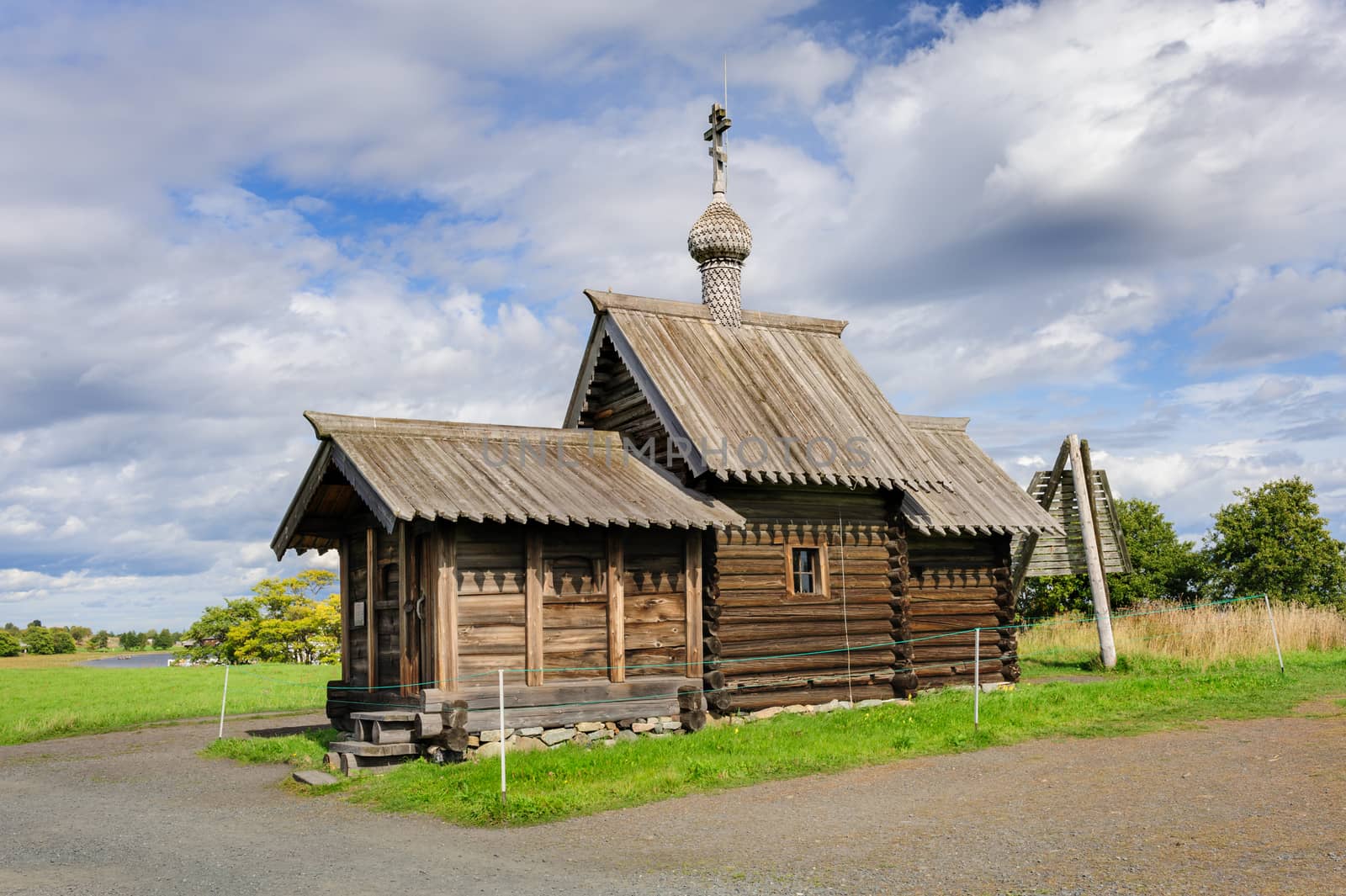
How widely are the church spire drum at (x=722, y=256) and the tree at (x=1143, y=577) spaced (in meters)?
25.9

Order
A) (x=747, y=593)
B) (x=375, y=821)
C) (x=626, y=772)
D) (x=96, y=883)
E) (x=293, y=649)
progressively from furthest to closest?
(x=293, y=649) → (x=747, y=593) → (x=626, y=772) → (x=375, y=821) → (x=96, y=883)

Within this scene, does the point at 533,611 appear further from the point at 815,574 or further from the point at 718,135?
the point at 718,135

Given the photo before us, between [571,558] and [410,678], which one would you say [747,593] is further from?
[410,678]

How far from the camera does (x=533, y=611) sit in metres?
15.1

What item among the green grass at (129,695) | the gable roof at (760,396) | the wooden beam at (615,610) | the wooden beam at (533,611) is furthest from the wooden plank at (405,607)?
the green grass at (129,695)

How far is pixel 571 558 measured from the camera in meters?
15.7

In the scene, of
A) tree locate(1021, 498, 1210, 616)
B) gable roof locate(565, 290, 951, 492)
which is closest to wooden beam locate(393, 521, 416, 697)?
gable roof locate(565, 290, 951, 492)

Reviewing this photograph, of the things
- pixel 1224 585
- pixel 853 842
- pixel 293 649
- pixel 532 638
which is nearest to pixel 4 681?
pixel 293 649

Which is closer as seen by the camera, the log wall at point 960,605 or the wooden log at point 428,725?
the wooden log at point 428,725

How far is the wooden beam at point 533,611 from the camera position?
15.0m

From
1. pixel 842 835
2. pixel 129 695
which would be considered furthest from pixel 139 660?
pixel 842 835

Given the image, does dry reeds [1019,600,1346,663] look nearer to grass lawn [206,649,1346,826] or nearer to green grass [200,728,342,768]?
grass lawn [206,649,1346,826]

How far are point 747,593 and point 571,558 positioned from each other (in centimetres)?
324

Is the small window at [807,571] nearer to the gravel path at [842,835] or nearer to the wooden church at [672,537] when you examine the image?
the wooden church at [672,537]
